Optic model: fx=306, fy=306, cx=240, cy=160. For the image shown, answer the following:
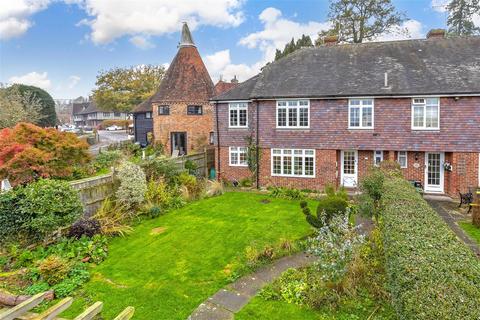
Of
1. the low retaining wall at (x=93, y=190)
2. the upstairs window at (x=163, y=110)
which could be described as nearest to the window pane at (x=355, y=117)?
the low retaining wall at (x=93, y=190)

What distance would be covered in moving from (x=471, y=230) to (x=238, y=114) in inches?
491

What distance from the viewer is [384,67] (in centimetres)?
1648

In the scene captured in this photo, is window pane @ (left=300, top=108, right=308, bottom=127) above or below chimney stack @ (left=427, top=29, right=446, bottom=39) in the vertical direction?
below

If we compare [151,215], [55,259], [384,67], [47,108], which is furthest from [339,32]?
[47,108]

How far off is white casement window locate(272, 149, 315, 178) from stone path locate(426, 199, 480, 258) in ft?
19.4

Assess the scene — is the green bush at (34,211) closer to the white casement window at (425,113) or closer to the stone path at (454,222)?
the stone path at (454,222)

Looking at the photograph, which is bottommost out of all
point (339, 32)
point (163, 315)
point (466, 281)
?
point (163, 315)

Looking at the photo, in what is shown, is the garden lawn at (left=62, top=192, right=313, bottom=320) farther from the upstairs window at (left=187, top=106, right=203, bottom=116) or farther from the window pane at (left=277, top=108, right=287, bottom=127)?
the upstairs window at (left=187, top=106, right=203, bottom=116)

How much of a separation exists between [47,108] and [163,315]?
44.9 metres

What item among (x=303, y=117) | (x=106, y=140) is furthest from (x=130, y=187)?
(x=106, y=140)

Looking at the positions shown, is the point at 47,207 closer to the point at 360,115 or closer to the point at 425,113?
the point at 360,115

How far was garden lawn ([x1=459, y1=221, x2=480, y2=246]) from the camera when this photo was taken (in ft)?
31.4

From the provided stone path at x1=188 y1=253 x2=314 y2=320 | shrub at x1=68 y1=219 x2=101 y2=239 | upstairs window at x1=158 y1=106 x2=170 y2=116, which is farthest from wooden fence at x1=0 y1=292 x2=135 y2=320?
upstairs window at x1=158 y1=106 x2=170 y2=116

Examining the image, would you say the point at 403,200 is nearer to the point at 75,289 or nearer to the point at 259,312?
the point at 259,312
